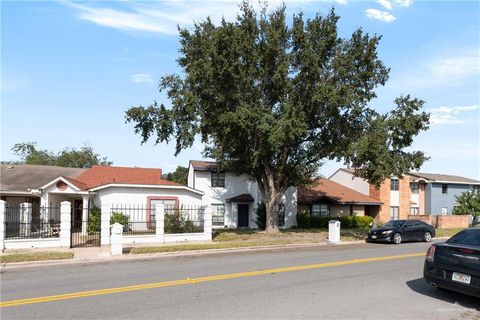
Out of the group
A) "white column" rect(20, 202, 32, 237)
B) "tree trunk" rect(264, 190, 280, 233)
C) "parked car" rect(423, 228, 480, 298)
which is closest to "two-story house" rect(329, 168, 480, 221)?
"tree trunk" rect(264, 190, 280, 233)

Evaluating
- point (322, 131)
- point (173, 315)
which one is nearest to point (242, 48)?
point (322, 131)

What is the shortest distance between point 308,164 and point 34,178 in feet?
65.5

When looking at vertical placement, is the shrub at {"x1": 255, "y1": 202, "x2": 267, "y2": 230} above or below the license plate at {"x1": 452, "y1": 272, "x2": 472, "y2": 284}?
below

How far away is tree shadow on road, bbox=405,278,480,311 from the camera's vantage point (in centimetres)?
881

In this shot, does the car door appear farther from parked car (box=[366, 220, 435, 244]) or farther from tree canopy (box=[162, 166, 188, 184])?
tree canopy (box=[162, 166, 188, 184])

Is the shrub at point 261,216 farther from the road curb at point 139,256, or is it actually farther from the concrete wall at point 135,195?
the road curb at point 139,256

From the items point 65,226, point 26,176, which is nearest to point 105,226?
point 65,226

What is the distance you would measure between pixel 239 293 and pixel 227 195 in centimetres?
2951

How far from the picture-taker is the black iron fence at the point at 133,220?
25223mm

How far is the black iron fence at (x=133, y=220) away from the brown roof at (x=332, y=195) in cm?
1732

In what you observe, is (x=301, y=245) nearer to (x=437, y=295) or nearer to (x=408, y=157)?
(x=408, y=157)

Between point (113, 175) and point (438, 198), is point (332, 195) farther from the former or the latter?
point (113, 175)

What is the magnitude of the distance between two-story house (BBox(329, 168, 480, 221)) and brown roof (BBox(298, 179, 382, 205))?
1.45 m

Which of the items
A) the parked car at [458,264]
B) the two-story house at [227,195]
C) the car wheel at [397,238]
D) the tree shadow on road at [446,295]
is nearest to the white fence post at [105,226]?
the tree shadow on road at [446,295]
